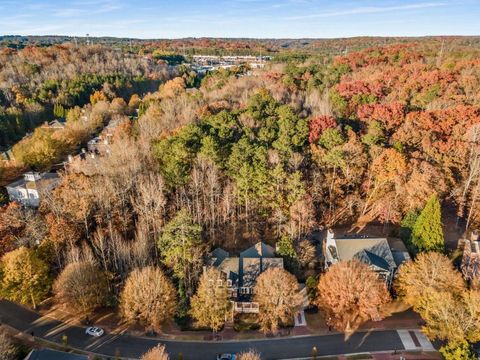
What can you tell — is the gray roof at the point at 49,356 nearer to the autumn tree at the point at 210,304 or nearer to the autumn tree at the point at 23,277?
the autumn tree at the point at 23,277

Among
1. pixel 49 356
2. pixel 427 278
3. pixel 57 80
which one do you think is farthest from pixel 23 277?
pixel 57 80

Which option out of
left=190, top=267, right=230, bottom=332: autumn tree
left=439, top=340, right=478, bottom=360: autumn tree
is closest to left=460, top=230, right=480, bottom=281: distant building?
left=439, top=340, right=478, bottom=360: autumn tree

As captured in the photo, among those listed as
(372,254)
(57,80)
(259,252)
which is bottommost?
(259,252)

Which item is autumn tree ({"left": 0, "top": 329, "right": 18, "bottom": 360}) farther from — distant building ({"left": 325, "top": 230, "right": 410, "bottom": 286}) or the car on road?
distant building ({"left": 325, "top": 230, "right": 410, "bottom": 286})

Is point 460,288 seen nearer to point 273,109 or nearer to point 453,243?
point 453,243

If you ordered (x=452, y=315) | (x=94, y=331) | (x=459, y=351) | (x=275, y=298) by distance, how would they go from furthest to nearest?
(x=94, y=331) → (x=275, y=298) → (x=452, y=315) → (x=459, y=351)

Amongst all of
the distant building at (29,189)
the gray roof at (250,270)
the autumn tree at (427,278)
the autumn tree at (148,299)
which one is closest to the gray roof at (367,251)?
the autumn tree at (427,278)

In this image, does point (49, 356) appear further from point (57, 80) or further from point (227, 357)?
point (57, 80)
